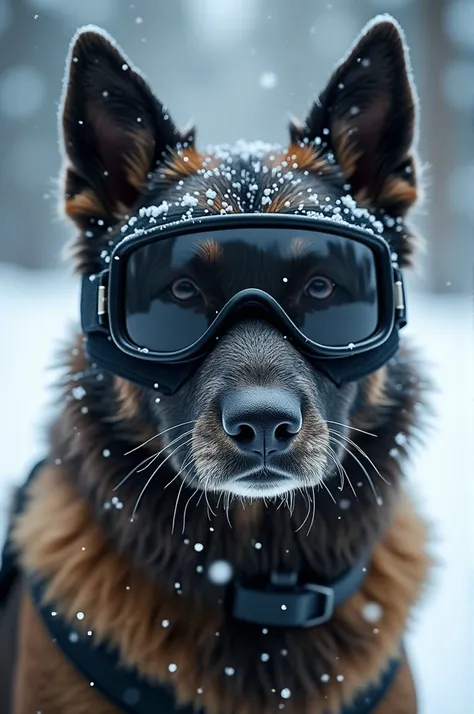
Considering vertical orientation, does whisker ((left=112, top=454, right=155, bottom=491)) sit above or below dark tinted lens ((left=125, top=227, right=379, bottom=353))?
below

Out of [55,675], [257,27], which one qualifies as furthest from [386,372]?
[257,27]

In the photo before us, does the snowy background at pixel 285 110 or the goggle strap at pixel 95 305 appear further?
the snowy background at pixel 285 110

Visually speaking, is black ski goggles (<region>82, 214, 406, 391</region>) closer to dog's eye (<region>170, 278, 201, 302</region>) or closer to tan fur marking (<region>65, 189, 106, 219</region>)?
dog's eye (<region>170, 278, 201, 302</region>)

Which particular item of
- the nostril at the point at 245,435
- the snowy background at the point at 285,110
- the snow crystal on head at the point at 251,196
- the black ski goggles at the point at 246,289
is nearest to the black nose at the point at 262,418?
the nostril at the point at 245,435

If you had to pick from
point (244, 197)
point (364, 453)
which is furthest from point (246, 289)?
point (364, 453)

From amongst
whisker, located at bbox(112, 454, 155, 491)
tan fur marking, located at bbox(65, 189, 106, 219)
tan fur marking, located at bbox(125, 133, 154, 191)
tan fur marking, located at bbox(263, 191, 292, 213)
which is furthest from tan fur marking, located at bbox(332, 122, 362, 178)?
whisker, located at bbox(112, 454, 155, 491)

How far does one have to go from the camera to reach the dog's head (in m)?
1.36

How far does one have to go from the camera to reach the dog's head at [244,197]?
4.47 feet

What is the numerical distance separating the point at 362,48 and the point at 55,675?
1.68 m

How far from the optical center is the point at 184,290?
4.78ft

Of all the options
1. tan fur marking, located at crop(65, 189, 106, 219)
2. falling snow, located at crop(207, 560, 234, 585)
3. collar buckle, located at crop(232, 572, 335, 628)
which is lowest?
collar buckle, located at crop(232, 572, 335, 628)

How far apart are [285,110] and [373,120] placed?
0.53 metres

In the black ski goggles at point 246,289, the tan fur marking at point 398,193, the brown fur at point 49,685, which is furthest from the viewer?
the tan fur marking at point 398,193

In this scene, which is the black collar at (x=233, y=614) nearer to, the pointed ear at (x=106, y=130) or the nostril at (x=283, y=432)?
the nostril at (x=283, y=432)
